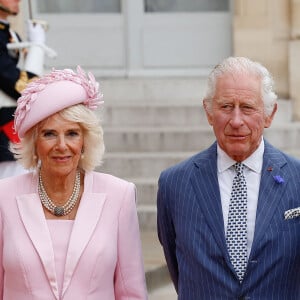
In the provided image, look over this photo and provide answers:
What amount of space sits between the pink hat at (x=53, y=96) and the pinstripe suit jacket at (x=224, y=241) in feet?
1.81

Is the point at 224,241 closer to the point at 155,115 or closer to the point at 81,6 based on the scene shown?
the point at 155,115

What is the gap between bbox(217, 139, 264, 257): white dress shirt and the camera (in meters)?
4.96

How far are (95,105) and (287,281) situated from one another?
106 centimetres

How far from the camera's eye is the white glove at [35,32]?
25.4 ft

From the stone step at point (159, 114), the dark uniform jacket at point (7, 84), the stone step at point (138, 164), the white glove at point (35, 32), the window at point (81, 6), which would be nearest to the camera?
the dark uniform jacket at point (7, 84)

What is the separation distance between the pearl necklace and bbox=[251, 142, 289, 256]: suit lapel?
0.76 m

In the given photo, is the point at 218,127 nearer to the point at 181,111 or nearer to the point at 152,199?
the point at 152,199

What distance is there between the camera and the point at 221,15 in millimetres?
11039

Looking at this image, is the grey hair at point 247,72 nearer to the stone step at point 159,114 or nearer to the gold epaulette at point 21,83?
the gold epaulette at point 21,83

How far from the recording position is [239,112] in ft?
16.0

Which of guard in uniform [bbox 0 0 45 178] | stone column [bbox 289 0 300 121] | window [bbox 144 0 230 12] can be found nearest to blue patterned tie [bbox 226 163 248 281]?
guard in uniform [bbox 0 0 45 178]

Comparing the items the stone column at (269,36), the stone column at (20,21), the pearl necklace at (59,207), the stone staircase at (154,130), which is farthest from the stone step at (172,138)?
the pearl necklace at (59,207)

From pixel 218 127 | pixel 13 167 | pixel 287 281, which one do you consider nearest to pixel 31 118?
pixel 218 127

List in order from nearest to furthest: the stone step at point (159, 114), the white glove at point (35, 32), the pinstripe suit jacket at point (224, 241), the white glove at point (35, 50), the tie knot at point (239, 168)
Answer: the pinstripe suit jacket at point (224, 241)
the tie knot at point (239, 168)
the white glove at point (35, 50)
the white glove at point (35, 32)
the stone step at point (159, 114)
